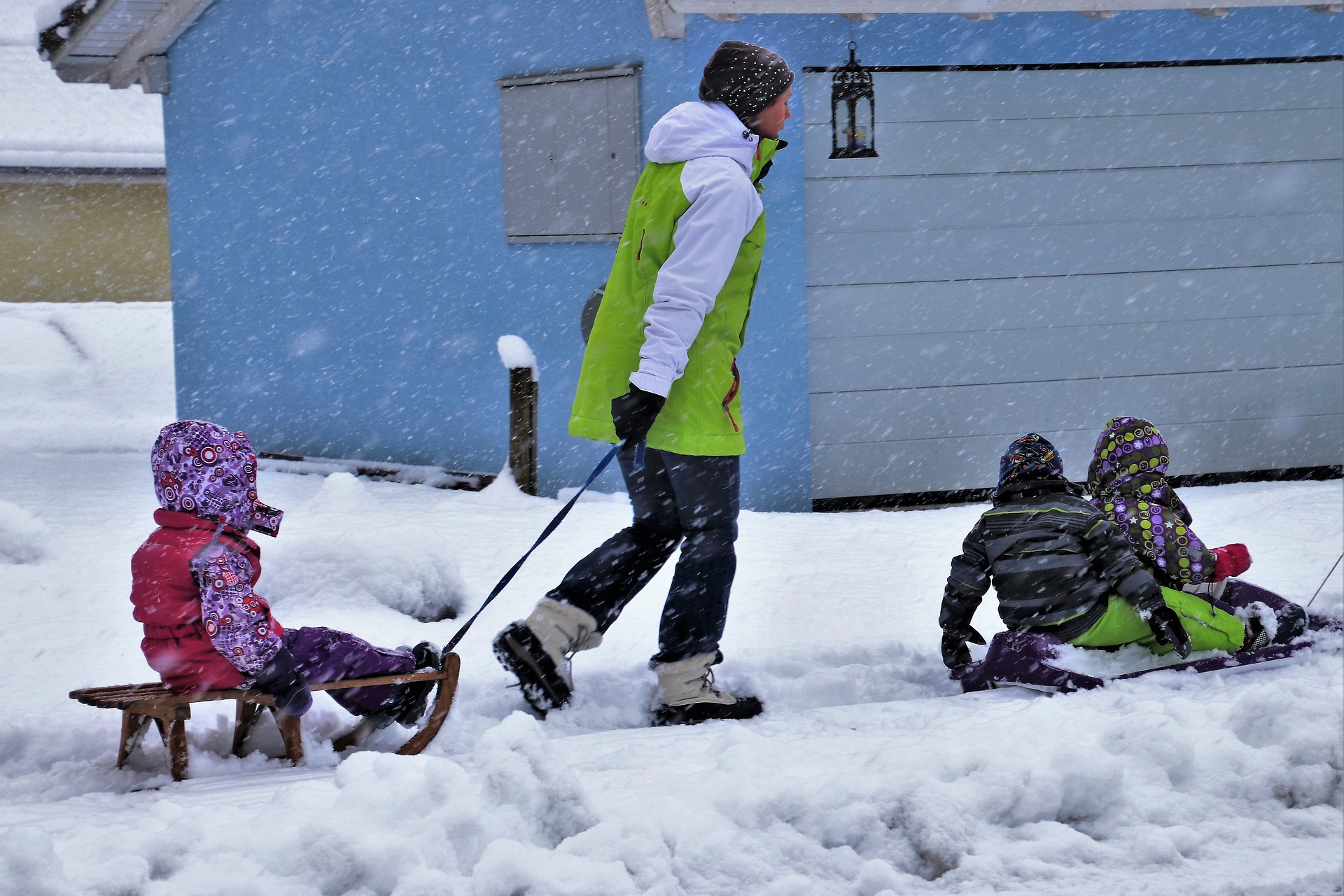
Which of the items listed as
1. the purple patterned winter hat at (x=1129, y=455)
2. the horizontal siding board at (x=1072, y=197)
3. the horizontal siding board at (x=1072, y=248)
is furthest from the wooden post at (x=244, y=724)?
the horizontal siding board at (x=1072, y=197)

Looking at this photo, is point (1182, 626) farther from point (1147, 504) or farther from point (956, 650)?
point (956, 650)

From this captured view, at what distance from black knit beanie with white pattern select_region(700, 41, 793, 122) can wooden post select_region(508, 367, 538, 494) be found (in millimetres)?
3965

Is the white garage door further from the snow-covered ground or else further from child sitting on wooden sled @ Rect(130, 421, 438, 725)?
child sitting on wooden sled @ Rect(130, 421, 438, 725)

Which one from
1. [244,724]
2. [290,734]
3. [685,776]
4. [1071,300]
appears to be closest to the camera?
[685,776]

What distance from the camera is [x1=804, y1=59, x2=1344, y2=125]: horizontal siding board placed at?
23.2 ft

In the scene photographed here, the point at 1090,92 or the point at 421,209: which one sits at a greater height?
the point at 1090,92

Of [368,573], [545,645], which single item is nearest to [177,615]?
[545,645]

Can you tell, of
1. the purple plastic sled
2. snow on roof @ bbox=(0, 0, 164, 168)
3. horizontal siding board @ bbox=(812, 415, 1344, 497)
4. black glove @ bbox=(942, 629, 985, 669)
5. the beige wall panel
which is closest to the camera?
the purple plastic sled

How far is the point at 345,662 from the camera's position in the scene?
3.43 metres

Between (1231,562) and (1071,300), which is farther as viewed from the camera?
(1071,300)

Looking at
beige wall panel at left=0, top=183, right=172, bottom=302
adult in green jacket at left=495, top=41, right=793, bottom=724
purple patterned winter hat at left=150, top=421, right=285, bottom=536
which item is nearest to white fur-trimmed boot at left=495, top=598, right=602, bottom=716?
adult in green jacket at left=495, top=41, right=793, bottom=724

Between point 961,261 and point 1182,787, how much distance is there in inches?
184

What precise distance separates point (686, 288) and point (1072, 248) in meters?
4.63

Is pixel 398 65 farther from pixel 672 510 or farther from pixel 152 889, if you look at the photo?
pixel 152 889
